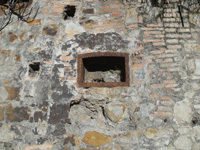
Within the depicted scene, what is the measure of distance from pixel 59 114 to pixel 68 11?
5.48 feet

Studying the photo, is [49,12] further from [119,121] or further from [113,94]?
[119,121]

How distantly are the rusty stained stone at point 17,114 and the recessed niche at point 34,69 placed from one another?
0.52 metres

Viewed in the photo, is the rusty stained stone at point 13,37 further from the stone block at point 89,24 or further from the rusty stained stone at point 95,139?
the rusty stained stone at point 95,139

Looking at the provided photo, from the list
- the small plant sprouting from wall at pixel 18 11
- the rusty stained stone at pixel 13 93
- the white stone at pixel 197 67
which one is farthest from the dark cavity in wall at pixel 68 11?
the white stone at pixel 197 67

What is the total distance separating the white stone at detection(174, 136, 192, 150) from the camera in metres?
2.12

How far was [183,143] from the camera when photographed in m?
2.13

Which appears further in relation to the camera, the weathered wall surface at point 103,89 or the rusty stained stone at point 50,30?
the rusty stained stone at point 50,30

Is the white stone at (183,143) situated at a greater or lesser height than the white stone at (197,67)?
lesser

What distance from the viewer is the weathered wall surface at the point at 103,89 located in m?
2.20

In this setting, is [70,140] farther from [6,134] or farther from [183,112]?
[183,112]

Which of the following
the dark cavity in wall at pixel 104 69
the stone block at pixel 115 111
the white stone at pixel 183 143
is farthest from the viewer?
the dark cavity in wall at pixel 104 69

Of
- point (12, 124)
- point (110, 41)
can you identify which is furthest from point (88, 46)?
point (12, 124)

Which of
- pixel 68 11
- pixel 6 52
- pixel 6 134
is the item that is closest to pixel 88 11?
pixel 68 11

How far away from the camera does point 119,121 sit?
88.4 inches
